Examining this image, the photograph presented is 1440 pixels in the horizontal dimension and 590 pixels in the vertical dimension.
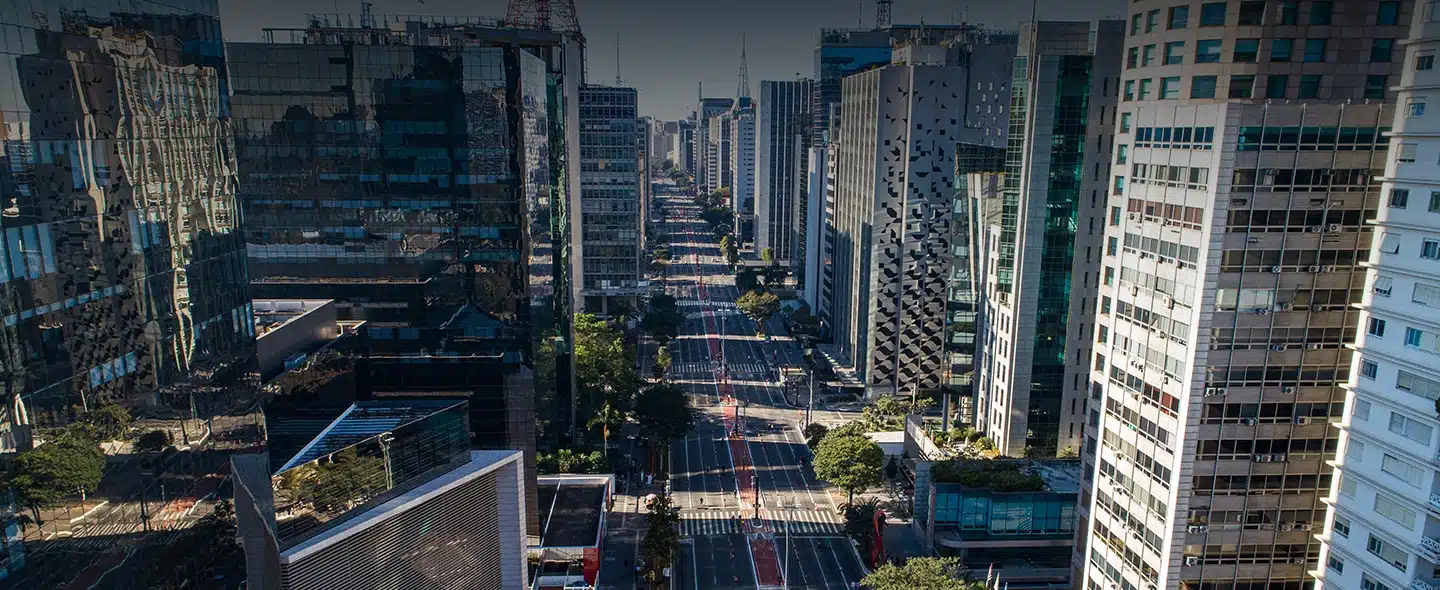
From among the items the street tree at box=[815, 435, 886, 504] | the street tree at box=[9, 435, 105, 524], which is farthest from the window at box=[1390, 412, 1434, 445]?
the street tree at box=[9, 435, 105, 524]

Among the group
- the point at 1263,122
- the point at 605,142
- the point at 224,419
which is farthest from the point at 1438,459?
the point at 605,142

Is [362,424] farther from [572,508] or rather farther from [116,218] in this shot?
[572,508]

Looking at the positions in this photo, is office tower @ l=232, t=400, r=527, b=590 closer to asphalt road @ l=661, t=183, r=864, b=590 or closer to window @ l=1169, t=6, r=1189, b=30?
asphalt road @ l=661, t=183, r=864, b=590

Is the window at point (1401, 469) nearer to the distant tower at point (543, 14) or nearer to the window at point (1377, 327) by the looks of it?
the window at point (1377, 327)

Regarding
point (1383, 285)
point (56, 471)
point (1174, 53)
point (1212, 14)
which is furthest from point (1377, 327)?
point (56, 471)

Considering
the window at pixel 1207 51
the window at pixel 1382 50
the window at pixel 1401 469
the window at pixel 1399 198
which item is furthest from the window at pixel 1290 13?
the window at pixel 1401 469

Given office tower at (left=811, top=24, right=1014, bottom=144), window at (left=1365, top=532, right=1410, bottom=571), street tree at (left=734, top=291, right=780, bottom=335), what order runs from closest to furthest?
1. window at (left=1365, top=532, right=1410, bottom=571)
2. street tree at (left=734, top=291, right=780, bottom=335)
3. office tower at (left=811, top=24, right=1014, bottom=144)
